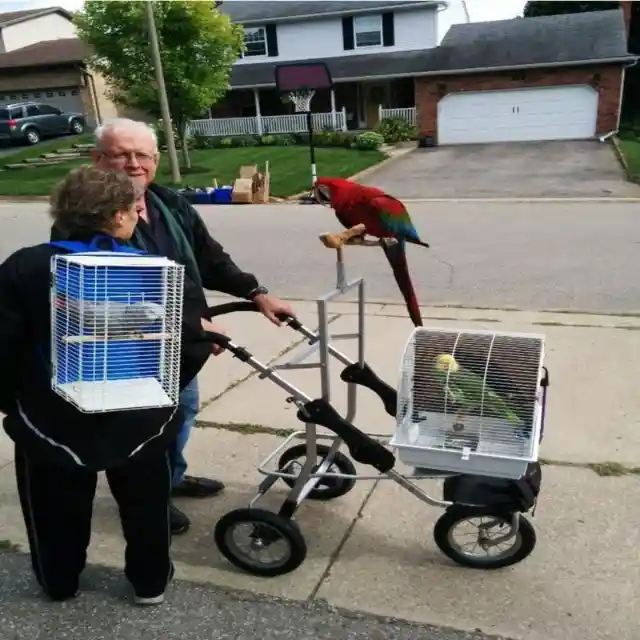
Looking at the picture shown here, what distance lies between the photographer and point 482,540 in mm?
2631

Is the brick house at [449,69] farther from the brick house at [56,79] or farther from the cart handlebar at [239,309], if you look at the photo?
the cart handlebar at [239,309]

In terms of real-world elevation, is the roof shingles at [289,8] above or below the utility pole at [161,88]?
above

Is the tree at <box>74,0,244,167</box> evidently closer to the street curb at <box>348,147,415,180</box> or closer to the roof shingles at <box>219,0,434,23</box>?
the street curb at <box>348,147,415,180</box>

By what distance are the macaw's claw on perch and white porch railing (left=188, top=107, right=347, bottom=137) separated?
26.6 m

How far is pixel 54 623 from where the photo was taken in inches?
97.7

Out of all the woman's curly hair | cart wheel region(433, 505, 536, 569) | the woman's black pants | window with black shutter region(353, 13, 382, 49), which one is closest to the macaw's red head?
the woman's curly hair

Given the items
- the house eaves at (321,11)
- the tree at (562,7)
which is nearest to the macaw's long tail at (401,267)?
the house eaves at (321,11)

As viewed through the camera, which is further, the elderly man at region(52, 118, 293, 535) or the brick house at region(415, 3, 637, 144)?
the brick house at region(415, 3, 637, 144)

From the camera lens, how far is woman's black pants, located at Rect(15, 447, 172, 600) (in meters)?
2.32

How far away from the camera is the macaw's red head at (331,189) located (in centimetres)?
265

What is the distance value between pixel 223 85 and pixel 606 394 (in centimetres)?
1864

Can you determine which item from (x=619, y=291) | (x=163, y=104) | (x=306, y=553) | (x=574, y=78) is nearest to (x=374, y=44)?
(x=574, y=78)

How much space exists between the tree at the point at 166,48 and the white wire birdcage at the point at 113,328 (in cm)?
1836

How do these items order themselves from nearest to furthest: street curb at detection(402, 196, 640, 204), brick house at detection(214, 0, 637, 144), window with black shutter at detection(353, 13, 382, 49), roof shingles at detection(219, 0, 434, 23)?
street curb at detection(402, 196, 640, 204), brick house at detection(214, 0, 637, 144), roof shingles at detection(219, 0, 434, 23), window with black shutter at detection(353, 13, 382, 49)
